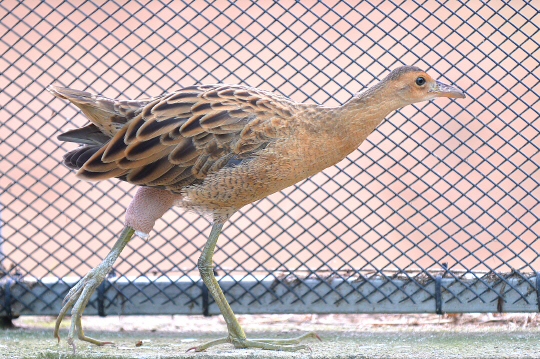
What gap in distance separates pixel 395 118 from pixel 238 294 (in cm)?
433

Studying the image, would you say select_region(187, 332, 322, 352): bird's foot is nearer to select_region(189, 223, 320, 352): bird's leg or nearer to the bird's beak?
select_region(189, 223, 320, 352): bird's leg

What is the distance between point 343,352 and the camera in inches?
133

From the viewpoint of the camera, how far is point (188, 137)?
10.9ft

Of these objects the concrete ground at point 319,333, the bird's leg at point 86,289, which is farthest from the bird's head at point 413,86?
the bird's leg at point 86,289

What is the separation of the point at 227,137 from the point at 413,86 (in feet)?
3.12

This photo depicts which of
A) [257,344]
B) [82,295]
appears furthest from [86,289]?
[257,344]

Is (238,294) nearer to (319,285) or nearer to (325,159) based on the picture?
(319,285)

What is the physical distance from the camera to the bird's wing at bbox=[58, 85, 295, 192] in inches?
130

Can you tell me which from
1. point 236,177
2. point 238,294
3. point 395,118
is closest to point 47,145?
point 395,118

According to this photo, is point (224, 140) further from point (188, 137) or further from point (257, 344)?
point (257, 344)

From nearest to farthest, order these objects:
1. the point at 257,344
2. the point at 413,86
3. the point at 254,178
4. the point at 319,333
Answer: the point at 254,178
the point at 413,86
the point at 257,344
the point at 319,333

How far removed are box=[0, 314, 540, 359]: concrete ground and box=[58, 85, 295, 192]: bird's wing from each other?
904 mm

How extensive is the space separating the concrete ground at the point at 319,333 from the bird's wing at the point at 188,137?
0.90 meters

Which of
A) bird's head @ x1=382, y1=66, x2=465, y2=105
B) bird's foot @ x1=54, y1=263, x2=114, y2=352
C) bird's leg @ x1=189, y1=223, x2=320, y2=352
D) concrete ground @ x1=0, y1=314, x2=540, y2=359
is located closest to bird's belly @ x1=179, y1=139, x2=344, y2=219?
bird's leg @ x1=189, y1=223, x2=320, y2=352
